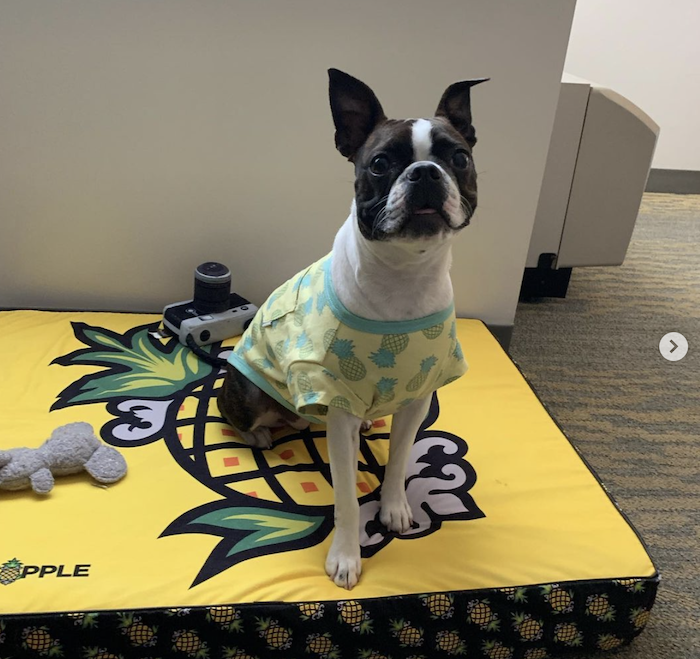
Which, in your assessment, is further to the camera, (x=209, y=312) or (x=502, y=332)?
(x=502, y=332)

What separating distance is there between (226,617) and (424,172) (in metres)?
0.81

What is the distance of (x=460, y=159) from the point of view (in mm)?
1146

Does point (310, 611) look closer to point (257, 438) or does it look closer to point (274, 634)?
point (274, 634)

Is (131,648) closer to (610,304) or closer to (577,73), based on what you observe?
(610,304)

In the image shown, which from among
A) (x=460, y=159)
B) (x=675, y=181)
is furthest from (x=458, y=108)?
(x=675, y=181)

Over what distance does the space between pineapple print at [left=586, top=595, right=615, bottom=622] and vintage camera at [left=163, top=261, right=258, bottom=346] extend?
124 cm

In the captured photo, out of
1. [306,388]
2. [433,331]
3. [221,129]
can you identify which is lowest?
[306,388]

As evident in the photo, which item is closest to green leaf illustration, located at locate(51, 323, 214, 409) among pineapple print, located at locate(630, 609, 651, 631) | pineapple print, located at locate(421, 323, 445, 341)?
pineapple print, located at locate(421, 323, 445, 341)

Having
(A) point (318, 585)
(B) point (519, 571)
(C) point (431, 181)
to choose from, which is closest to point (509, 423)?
(B) point (519, 571)

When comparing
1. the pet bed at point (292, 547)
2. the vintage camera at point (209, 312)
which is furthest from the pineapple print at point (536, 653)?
the vintage camera at point (209, 312)

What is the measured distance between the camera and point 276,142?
2.05 m

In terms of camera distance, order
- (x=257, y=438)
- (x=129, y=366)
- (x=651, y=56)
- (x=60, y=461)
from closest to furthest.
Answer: (x=60, y=461) < (x=257, y=438) < (x=129, y=366) < (x=651, y=56)

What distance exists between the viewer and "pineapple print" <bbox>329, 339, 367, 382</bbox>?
1187 millimetres

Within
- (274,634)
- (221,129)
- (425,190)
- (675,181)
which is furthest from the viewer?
(675,181)
